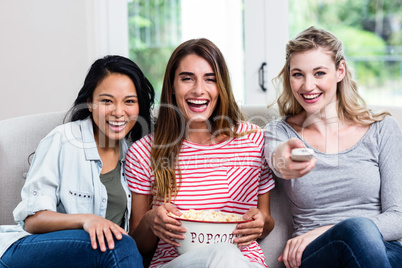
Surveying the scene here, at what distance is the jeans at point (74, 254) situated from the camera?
116 cm

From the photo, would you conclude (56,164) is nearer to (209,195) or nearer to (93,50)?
(209,195)

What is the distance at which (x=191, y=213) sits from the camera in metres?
1.29

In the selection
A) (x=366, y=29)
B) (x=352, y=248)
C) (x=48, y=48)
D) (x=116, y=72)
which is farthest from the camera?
(x=366, y=29)

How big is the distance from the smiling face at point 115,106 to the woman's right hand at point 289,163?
0.48m

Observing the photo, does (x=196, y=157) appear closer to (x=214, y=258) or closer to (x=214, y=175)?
(x=214, y=175)

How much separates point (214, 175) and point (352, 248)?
1.60 ft

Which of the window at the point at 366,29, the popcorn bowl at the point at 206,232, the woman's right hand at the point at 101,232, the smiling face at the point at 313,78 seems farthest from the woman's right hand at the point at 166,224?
the window at the point at 366,29

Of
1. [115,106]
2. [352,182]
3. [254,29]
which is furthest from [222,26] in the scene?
[352,182]

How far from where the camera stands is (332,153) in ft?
4.91

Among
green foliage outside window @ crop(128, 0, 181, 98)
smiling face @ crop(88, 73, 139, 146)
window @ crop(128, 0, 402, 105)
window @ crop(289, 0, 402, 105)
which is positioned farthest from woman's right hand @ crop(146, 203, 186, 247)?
window @ crop(289, 0, 402, 105)

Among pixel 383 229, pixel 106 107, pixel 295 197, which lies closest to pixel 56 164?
pixel 106 107

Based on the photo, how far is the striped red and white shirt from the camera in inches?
57.4

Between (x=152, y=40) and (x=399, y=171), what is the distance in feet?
5.26

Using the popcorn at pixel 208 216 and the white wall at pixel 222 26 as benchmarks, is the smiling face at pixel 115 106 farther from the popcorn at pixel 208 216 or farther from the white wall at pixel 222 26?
the white wall at pixel 222 26
